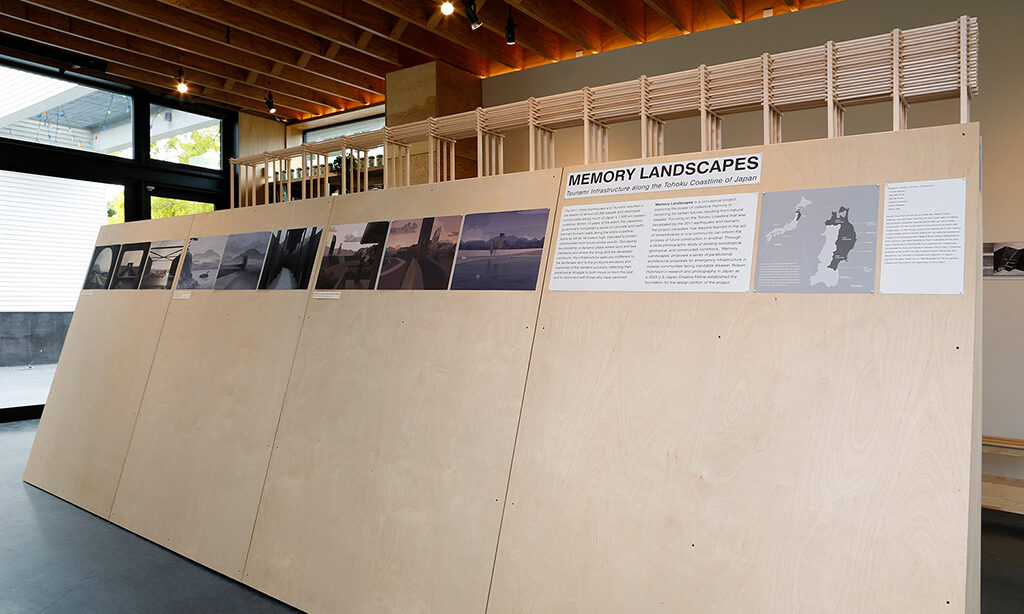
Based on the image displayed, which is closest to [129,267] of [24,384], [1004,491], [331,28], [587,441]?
[331,28]

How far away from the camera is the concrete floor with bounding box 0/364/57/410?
21.4ft

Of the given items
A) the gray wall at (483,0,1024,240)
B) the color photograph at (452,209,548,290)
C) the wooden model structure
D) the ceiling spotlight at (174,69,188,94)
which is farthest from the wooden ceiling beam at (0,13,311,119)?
the color photograph at (452,209,548,290)

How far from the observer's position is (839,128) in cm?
225

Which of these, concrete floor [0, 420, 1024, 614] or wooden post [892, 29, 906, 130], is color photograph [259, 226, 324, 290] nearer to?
concrete floor [0, 420, 1024, 614]

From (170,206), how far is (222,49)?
2211 mm

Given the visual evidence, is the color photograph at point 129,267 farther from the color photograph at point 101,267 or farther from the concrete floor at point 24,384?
the concrete floor at point 24,384

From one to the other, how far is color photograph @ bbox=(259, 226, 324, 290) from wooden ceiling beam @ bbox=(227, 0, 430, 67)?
7.85 ft

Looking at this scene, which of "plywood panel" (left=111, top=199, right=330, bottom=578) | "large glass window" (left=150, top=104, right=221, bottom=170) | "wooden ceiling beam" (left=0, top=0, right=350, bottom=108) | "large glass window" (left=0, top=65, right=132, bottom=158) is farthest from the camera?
"large glass window" (left=150, top=104, right=221, bottom=170)

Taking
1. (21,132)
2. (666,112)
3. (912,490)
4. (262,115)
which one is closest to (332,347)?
(666,112)

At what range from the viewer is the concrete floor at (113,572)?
277cm

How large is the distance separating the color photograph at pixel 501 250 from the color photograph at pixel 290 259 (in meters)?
0.97

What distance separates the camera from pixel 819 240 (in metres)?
1.95

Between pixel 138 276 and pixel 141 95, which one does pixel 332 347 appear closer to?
pixel 138 276

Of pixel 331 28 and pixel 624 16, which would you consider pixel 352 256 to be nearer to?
pixel 331 28
